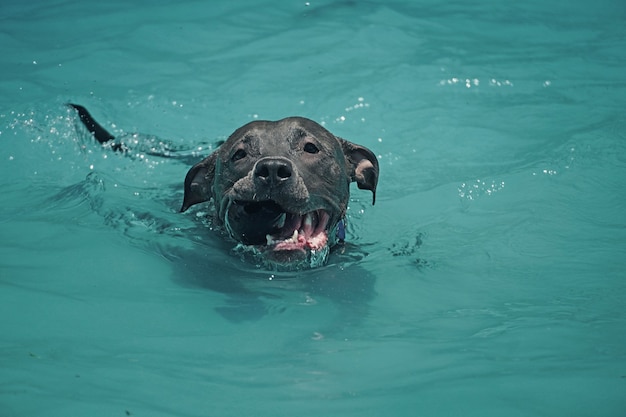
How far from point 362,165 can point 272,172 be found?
4.13 ft

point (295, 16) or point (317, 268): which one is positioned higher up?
point (295, 16)

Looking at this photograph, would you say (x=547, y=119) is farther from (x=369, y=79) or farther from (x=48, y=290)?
(x=48, y=290)

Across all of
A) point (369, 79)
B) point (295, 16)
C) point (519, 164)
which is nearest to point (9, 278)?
point (519, 164)

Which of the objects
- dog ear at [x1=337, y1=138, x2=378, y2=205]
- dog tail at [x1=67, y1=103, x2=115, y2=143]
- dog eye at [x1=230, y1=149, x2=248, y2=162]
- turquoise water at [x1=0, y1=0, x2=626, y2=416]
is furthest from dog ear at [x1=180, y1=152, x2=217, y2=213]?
dog tail at [x1=67, y1=103, x2=115, y2=143]

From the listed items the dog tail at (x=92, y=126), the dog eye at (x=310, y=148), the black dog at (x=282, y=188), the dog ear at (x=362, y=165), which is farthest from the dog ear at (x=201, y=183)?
the dog tail at (x=92, y=126)

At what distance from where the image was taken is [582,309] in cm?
435

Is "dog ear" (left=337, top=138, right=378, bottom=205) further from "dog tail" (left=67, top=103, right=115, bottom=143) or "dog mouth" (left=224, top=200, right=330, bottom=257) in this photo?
"dog tail" (left=67, top=103, right=115, bottom=143)

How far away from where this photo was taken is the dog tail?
7.39m

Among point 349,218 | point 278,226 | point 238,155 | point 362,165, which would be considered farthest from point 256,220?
point 349,218

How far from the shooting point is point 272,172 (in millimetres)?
4496

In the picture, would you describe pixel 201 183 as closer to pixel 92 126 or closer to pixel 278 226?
pixel 278 226

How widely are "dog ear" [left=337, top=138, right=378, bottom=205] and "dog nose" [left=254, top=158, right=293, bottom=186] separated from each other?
111 centimetres

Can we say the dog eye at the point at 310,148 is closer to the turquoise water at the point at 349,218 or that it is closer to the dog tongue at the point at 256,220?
the dog tongue at the point at 256,220

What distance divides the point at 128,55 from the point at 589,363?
7.44m
